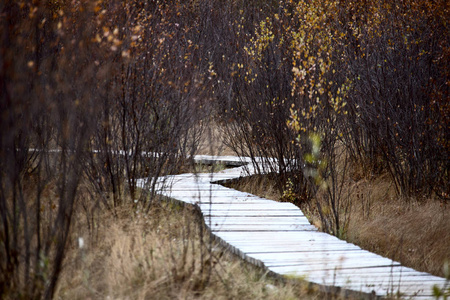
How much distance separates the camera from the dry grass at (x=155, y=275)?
310 centimetres

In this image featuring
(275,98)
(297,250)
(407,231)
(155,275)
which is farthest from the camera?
(275,98)

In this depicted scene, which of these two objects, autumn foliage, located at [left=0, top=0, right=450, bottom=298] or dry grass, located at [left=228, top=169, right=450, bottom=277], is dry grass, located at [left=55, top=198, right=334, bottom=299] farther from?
dry grass, located at [left=228, top=169, right=450, bottom=277]

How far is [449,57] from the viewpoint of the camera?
598 cm

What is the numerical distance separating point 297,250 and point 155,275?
1.08 meters

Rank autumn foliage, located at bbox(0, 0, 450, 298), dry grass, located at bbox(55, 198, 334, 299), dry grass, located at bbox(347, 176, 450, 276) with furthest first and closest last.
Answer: dry grass, located at bbox(347, 176, 450, 276)
autumn foliage, located at bbox(0, 0, 450, 298)
dry grass, located at bbox(55, 198, 334, 299)

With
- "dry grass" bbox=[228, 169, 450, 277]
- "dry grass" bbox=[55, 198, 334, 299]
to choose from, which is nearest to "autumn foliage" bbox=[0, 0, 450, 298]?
"dry grass" bbox=[228, 169, 450, 277]

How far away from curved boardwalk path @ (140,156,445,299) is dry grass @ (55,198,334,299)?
12 centimetres

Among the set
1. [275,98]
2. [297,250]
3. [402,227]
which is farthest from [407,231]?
[275,98]

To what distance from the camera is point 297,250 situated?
377 cm

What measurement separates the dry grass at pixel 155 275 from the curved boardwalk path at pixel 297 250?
122mm

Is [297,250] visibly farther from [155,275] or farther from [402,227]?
[402,227]

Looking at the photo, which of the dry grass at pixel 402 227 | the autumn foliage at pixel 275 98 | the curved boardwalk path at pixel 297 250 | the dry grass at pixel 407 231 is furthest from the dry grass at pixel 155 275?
the dry grass at pixel 407 231

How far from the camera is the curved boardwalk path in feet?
10.2

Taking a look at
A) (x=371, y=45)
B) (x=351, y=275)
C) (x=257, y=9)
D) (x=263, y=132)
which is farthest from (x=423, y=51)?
(x=257, y=9)
